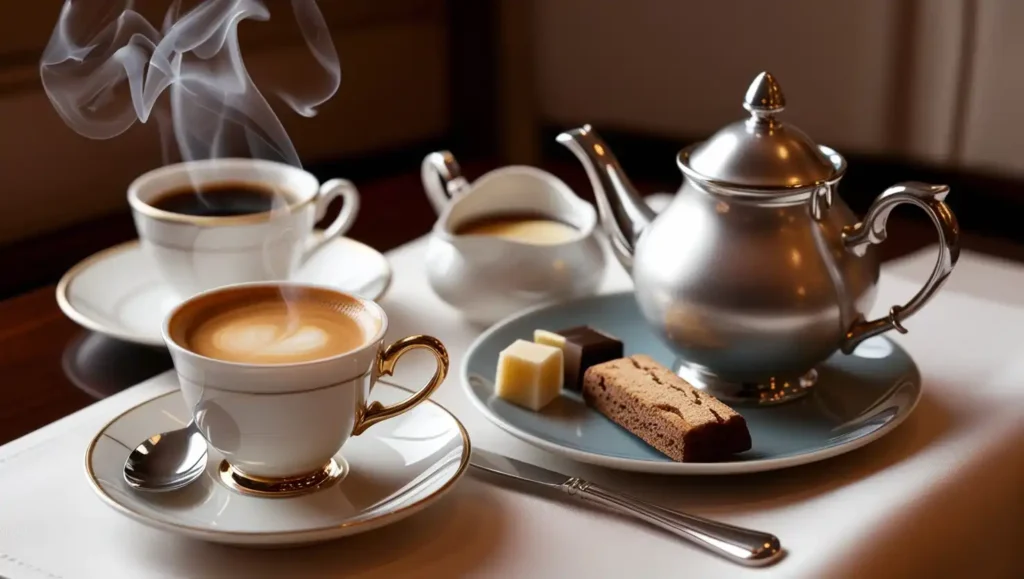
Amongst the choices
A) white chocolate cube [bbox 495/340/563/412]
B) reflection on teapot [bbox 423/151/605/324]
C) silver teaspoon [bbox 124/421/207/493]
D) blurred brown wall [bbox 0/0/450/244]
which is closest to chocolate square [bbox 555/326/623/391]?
white chocolate cube [bbox 495/340/563/412]

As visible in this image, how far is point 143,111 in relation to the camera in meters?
0.81

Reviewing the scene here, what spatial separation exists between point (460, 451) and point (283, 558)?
122 millimetres

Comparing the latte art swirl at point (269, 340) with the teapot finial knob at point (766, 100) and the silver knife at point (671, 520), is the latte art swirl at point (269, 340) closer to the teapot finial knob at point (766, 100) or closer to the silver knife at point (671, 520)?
the silver knife at point (671, 520)

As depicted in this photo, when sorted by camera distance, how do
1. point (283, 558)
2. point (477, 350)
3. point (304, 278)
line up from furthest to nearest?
1. point (304, 278)
2. point (477, 350)
3. point (283, 558)

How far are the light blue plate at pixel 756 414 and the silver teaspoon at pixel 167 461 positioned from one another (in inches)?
7.1

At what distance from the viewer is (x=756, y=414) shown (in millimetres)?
756

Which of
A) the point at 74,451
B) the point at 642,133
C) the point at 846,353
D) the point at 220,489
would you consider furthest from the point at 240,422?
the point at 642,133

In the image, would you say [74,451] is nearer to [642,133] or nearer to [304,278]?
[304,278]

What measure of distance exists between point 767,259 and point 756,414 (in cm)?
11

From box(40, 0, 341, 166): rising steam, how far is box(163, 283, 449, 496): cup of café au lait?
190 mm

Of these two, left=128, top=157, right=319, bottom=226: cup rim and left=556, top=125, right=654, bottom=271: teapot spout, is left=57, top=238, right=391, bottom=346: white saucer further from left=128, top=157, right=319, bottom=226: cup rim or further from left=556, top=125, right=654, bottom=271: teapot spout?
left=556, top=125, right=654, bottom=271: teapot spout

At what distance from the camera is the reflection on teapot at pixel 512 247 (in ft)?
3.03

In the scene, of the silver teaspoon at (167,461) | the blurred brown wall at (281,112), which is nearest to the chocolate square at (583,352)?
the silver teaspoon at (167,461)

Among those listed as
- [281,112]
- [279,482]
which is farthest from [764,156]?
[281,112]
